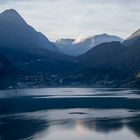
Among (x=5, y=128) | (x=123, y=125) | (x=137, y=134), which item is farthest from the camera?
(x=123, y=125)

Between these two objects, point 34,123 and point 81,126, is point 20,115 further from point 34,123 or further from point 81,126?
point 81,126

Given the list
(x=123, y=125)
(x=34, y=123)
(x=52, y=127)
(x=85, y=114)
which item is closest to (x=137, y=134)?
(x=123, y=125)

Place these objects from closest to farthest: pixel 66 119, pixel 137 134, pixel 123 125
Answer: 1. pixel 137 134
2. pixel 123 125
3. pixel 66 119

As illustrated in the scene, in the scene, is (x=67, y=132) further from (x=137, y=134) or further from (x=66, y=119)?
(x=66, y=119)

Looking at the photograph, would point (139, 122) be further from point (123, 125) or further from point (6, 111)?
point (6, 111)

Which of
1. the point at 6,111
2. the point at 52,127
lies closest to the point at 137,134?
the point at 52,127

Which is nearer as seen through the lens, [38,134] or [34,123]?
[38,134]

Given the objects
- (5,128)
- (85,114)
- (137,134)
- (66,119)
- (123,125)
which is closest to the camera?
(137,134)

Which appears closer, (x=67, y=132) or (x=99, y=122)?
(x=67, y=132)
